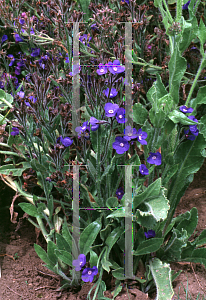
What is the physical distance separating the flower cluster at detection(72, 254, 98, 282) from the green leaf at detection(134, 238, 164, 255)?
10.9 inches

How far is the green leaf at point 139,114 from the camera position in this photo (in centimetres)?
211

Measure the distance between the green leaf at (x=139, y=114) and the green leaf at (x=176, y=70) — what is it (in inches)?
8.3

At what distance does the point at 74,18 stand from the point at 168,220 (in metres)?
1.40

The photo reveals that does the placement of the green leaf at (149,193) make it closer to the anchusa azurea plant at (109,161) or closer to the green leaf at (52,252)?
the anchusa azurea plant at (109,161)

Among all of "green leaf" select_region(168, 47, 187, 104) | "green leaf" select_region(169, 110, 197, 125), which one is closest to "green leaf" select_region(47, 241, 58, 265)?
"green leaf" select_region(169, 110, 197, 125)

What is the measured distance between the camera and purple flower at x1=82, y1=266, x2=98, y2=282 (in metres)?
1.81

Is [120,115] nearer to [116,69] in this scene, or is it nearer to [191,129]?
[116,69]

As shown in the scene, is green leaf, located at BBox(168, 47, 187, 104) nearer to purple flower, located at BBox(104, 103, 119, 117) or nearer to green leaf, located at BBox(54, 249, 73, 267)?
purple flower, located at BBox(104, 103, 119, 117)

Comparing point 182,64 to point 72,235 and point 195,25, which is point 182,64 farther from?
point 72,235

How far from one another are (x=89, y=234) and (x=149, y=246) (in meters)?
0.36

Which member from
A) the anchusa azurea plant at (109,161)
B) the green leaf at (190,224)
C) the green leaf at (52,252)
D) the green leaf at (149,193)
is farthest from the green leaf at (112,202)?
the green leaf at (190,224)

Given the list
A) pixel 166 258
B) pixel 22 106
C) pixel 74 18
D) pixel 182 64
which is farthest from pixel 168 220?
pixel 74 18

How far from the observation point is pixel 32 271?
7.15ft

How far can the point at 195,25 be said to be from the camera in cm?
208
